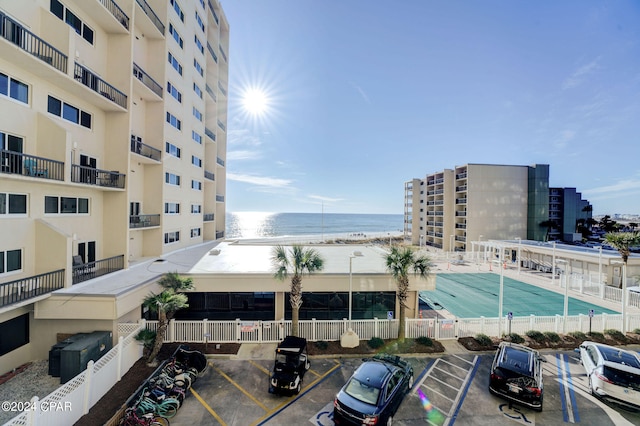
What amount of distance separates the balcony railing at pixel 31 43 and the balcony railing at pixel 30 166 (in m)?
4.30

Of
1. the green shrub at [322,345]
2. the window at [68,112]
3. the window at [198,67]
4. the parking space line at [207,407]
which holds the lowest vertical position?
the parking space line at [207,407]

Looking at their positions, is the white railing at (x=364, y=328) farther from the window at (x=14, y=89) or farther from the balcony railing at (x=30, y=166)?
the window at (x=14, y=89)

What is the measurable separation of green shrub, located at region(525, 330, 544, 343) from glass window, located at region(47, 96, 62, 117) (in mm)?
27778

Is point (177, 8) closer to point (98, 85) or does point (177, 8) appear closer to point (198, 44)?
point (198, 44)

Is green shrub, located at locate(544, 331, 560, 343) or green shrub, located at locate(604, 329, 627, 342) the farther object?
green shrub, located at locate(604, 329, 627, 342)

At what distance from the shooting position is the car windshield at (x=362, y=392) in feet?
27.1

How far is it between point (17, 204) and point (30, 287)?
3.65 meters

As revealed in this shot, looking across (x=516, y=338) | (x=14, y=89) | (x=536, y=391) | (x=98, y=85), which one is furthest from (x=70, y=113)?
(x=516, y=338)

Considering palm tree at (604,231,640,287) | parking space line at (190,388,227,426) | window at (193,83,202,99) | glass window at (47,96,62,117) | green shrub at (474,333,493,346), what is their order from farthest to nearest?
window at (193,83,202,99) < palm tree at (604,231,640,287) < green shrub at (474,333,493,346) < glass window at (47,96,62,117) < parking space line at (190,388,227,426)

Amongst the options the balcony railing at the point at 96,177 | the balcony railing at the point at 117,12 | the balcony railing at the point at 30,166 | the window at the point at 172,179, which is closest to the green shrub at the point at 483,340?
the balcony railing at the point at 96,177

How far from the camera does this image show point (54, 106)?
525 inches

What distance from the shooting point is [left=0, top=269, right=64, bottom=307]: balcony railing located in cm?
1032

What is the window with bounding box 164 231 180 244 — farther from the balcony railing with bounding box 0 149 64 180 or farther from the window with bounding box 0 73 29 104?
the window with bounding box 0 73 29 104

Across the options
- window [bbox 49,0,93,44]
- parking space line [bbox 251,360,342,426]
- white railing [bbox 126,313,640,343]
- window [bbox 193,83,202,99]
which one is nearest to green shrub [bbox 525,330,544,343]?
white railing [bbox 126,313,640,343]
